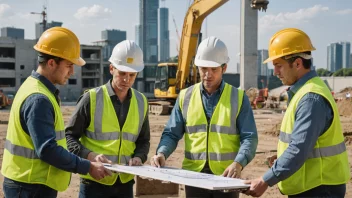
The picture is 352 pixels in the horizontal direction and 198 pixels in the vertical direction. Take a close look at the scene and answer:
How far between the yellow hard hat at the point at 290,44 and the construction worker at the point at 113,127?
1237mm

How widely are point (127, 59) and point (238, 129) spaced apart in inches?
45.0

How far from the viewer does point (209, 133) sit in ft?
12.6

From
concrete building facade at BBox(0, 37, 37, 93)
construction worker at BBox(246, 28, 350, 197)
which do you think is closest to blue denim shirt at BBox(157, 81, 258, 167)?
construction worker at BBox(246, 28, 350, 197)

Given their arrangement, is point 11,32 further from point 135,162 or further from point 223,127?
point 223,127

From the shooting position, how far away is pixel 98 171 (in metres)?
3.44

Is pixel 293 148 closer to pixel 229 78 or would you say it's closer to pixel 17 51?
pixel 17 51

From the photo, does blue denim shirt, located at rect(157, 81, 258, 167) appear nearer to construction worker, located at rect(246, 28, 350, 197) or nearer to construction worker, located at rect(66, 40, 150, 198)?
construction worker, located at rect(66, 40, 150, 198)

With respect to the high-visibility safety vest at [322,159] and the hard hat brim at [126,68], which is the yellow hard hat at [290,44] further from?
the hard hat brim at [126,68]

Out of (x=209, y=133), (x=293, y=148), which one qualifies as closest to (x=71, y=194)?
(x=209, y=133)

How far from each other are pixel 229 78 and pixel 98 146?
234 feet

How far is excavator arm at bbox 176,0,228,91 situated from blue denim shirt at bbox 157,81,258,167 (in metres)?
17.1

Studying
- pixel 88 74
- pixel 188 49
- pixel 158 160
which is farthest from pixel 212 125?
pixel 88 74

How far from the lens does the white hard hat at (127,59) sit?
4027 millimetres

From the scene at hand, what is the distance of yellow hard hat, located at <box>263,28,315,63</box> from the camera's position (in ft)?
11.0
